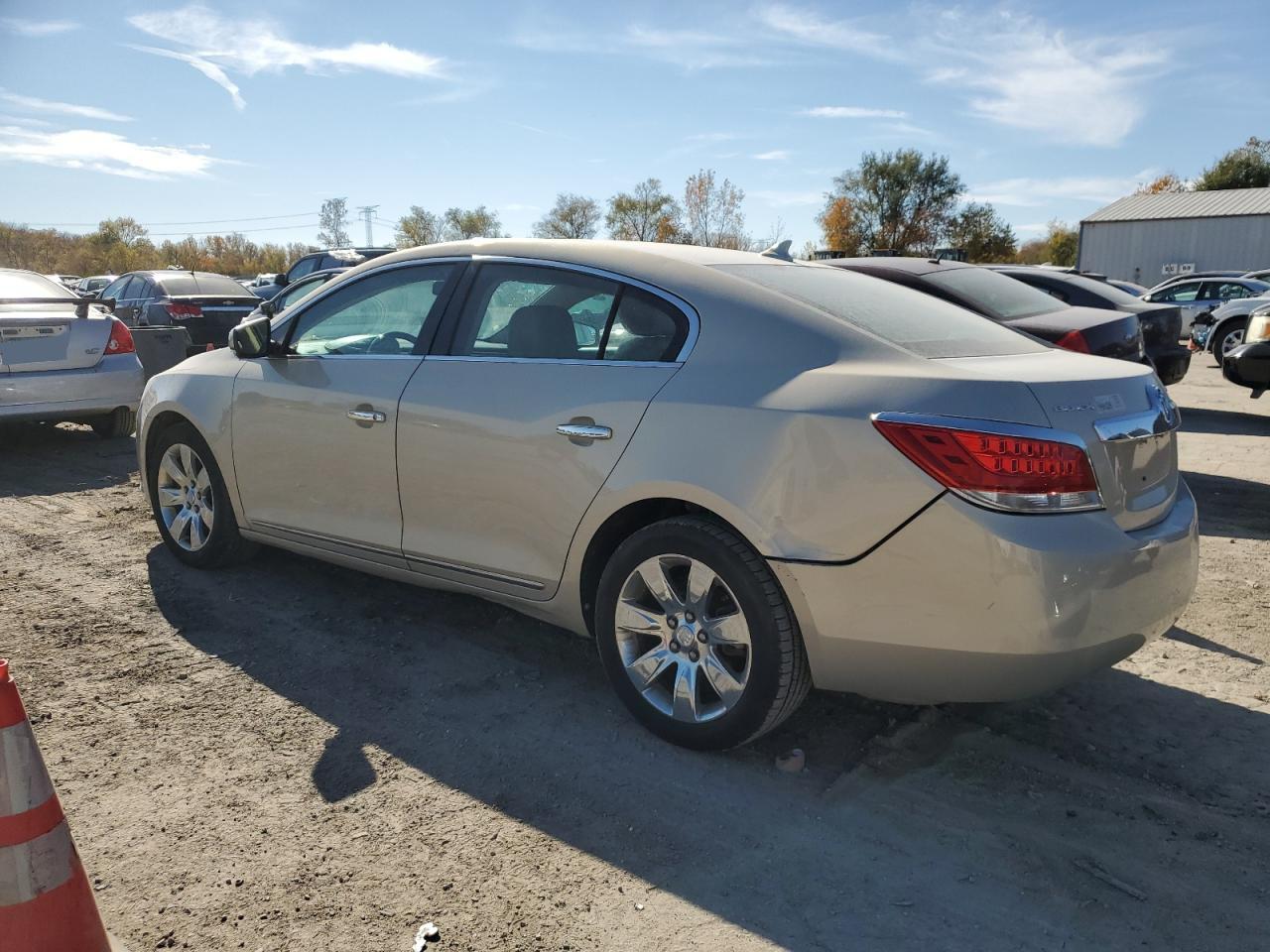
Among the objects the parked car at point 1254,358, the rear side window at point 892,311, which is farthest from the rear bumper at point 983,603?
the parked car at point 1254,358

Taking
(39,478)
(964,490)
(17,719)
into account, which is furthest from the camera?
(39,478)

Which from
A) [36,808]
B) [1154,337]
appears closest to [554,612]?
[36,808]

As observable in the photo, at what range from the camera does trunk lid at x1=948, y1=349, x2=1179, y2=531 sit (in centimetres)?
280

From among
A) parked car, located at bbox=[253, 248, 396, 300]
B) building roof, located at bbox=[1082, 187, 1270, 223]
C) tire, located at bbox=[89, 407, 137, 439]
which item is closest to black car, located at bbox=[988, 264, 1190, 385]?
tire, located at bbox=[89, 407, 137, 439]

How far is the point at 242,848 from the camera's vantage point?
9.09 feet

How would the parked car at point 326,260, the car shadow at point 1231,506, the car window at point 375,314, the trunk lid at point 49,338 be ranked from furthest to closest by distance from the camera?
the parked car at point 326,260 → the trunk lid at point 49,338 → the car shadow at point 1231,506 → the car window at point 375,314

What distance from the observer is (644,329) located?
11.2 feet

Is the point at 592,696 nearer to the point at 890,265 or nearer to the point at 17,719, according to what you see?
the point at 17,719

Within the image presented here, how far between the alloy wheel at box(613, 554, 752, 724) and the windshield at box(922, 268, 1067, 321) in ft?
15.9

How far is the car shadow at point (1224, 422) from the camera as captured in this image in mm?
9953

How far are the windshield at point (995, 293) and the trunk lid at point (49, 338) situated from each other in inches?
264

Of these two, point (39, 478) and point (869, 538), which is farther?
point (39, 478)

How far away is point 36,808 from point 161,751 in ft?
4.06

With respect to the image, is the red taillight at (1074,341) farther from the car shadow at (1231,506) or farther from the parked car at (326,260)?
the parked car at (326,260)
